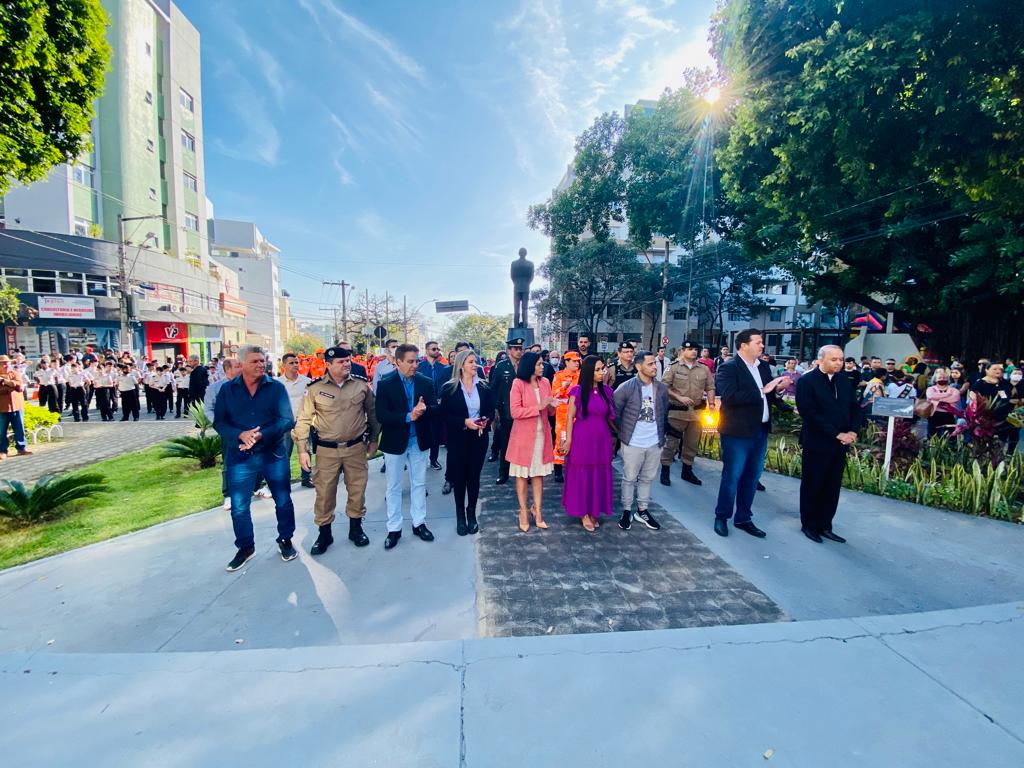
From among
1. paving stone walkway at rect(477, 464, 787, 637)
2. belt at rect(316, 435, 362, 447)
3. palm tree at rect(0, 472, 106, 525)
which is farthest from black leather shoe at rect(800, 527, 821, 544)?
palm tree at rect(0, 472, 106, 525)

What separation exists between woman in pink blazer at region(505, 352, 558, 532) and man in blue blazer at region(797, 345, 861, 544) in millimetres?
2407

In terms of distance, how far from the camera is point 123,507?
5.43 metres

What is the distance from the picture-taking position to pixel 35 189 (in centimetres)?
2428

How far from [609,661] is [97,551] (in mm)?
4527

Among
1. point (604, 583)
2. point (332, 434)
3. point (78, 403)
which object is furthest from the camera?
point (78, 403)

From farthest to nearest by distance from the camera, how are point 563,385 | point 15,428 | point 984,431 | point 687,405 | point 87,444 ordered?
1. point 87,444
2. point 15,428
3. point 563,385
4. point 984,431
5. point 687,405

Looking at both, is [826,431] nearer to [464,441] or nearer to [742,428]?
[742,428]

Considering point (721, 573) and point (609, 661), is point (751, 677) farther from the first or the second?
point (721, 573)

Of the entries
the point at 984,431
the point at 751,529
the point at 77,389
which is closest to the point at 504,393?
the point at 751,529

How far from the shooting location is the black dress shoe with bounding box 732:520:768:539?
439 centimetres

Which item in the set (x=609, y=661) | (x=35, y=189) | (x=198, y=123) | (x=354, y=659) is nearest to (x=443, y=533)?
(x=354, y=659)

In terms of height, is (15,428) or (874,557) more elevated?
(15,428)

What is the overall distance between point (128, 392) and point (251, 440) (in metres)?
12.6

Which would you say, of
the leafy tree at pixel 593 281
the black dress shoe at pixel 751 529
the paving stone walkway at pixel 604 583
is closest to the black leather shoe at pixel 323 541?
the paving stone walkway at pixel 604 583
